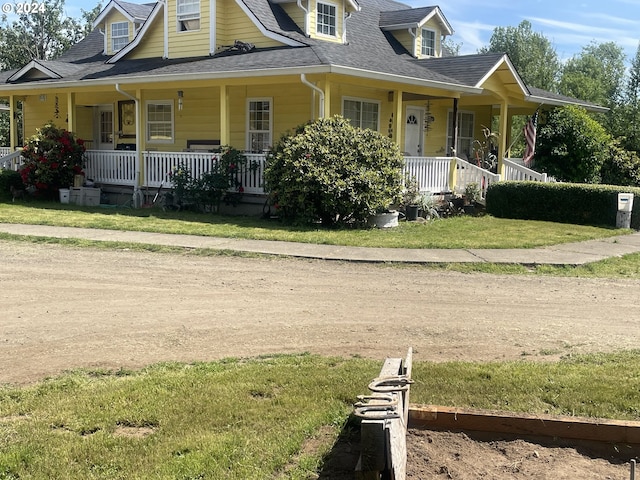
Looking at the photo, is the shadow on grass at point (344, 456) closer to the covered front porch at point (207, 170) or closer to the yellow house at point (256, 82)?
the yellow house at point (256, 82)

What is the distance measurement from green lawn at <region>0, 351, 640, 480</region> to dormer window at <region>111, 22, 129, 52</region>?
2121 centimetres

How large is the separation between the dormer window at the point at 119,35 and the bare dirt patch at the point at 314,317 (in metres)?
15.8

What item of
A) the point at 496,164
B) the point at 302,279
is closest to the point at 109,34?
the point at 496,164

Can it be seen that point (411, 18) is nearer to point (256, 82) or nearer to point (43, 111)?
point (256, 82)

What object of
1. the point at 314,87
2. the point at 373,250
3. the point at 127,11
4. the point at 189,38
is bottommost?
the point at 373,250

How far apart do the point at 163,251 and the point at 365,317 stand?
17.2 feet

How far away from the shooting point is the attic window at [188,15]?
19.7m

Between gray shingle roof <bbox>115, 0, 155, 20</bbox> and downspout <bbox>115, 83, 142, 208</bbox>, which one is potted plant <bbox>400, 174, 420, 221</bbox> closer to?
downspout <bbox>115, 83, 142, 208</bbox>

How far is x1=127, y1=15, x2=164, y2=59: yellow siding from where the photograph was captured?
69.3 feet

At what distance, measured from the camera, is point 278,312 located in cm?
721

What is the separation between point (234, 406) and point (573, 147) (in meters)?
21.1

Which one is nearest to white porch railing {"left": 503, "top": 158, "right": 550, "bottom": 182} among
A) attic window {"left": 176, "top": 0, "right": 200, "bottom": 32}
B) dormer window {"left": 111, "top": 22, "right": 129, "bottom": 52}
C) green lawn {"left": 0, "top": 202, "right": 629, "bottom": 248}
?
green lawn {"left": 0, "top": 202, "right": 629, "bottom": 248}

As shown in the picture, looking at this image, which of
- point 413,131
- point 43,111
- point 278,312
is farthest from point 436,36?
point 278,312

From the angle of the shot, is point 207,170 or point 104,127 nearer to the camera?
point 207,170
